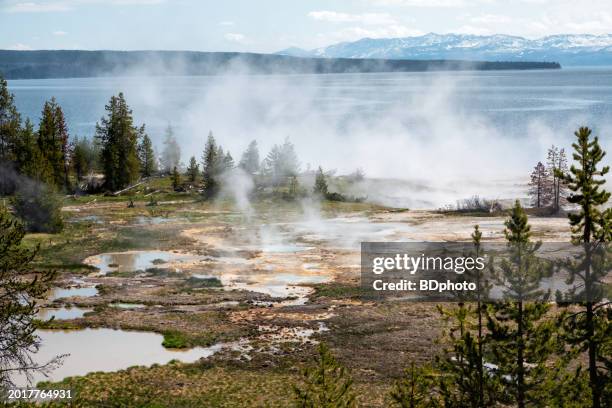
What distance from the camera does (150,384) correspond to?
3566 cm

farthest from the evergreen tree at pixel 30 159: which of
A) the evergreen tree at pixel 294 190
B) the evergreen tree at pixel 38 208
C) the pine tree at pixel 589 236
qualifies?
the pine tree at pixel 589 236

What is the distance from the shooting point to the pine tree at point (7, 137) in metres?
92.6

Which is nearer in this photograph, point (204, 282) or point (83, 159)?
point (204, 282)

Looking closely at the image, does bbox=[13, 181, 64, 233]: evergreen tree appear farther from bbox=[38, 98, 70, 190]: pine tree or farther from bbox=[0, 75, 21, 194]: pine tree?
bbox=[38, 98, 70, 190]: pine tree

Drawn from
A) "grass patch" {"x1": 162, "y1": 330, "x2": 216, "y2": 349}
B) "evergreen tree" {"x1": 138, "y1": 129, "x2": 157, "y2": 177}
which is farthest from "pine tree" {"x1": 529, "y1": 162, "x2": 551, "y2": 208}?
"evergreen tree" {"x1": 138, "y1": 129, "x2": 157, "y2": 177}

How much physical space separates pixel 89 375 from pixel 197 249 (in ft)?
100

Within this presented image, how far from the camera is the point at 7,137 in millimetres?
94625

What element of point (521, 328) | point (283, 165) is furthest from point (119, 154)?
point (521, 328)

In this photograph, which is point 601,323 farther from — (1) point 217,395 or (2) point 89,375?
→ (2) point 89,375

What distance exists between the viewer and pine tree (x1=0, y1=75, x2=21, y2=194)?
92.6 metres

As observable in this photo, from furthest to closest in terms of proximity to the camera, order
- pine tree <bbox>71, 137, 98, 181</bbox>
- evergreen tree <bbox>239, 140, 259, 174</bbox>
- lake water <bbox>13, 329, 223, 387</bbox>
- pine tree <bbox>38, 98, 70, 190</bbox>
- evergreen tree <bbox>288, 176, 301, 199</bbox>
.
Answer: pine tree <bbox>71, 137, 98, 181</bbox> → evergreen tree <bbox>239, 140, 259, 174</bbox> → pine tree <bbox>38, 98, 70, 190</bbox> → evergreen tree <bbox>288, 176, 301, 199</bbox> → lake water <bbox>13, 329, 223, 387</bbox>

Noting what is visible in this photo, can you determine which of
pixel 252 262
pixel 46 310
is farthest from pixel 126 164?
pixel 46 310

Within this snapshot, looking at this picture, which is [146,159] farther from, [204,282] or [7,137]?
[204,282]

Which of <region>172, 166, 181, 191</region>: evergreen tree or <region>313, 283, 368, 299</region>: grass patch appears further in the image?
<region>172, 166, 181, 191</region>: evergreen tree
